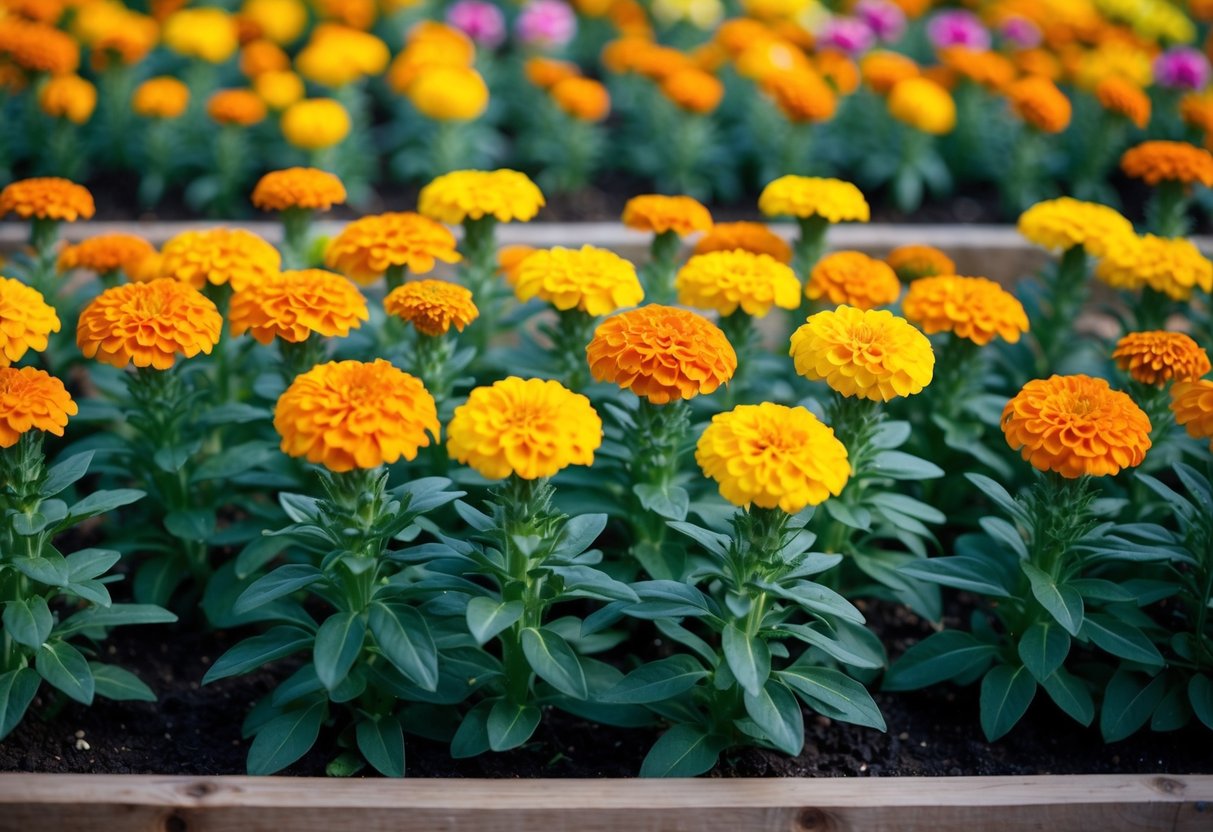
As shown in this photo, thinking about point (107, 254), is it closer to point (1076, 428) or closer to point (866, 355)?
point (866, 355)

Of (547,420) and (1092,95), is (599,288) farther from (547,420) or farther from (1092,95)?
(1092,95)

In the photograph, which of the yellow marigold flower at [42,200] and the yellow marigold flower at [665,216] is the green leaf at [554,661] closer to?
the yellow marigold flower at [665,216]

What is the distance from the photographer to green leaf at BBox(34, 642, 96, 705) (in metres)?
2.63

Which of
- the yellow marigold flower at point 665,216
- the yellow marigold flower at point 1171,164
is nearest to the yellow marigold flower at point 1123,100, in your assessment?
the yellow marigold flower at point 1171,164

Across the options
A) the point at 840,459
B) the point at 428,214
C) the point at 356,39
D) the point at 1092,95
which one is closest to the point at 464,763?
the point at 840,459

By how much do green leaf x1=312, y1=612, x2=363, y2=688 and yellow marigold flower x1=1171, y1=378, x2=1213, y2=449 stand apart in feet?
6.33

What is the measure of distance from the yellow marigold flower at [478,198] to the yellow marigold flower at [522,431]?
0.97 m

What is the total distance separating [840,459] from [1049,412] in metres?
0.52

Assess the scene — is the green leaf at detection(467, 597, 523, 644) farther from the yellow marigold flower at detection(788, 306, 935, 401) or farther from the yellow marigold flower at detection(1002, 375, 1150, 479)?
the yellow marigold flower at detection(1002, 375, 1150, 479)

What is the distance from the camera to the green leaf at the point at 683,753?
8.98 feet

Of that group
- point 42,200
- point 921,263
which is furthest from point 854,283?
point 42,200

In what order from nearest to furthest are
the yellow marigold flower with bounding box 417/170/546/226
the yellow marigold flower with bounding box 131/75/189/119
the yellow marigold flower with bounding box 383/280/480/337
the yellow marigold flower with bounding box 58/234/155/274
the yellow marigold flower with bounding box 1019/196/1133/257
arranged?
1. the yellow marigold flower with bounding box 383/280/480/337
2. the yellow marigold flower with bounding box 417/170/546/226
3. the yellow marigold flower with bounding box 58/234/155/274
4. the yellow marigold flower with bounding box 1019/196/1133/257
5. the yellow marigold flower with bounding box 131/75/189/119

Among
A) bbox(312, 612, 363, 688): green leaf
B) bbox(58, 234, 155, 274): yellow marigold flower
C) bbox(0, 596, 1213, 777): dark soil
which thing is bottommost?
bbox(0, 596, 1213, 777): dark soil

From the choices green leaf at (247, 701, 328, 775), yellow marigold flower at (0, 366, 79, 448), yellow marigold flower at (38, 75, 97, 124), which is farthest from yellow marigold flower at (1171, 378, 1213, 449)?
yellow marigold flower at (38, 75, 97, 124)
